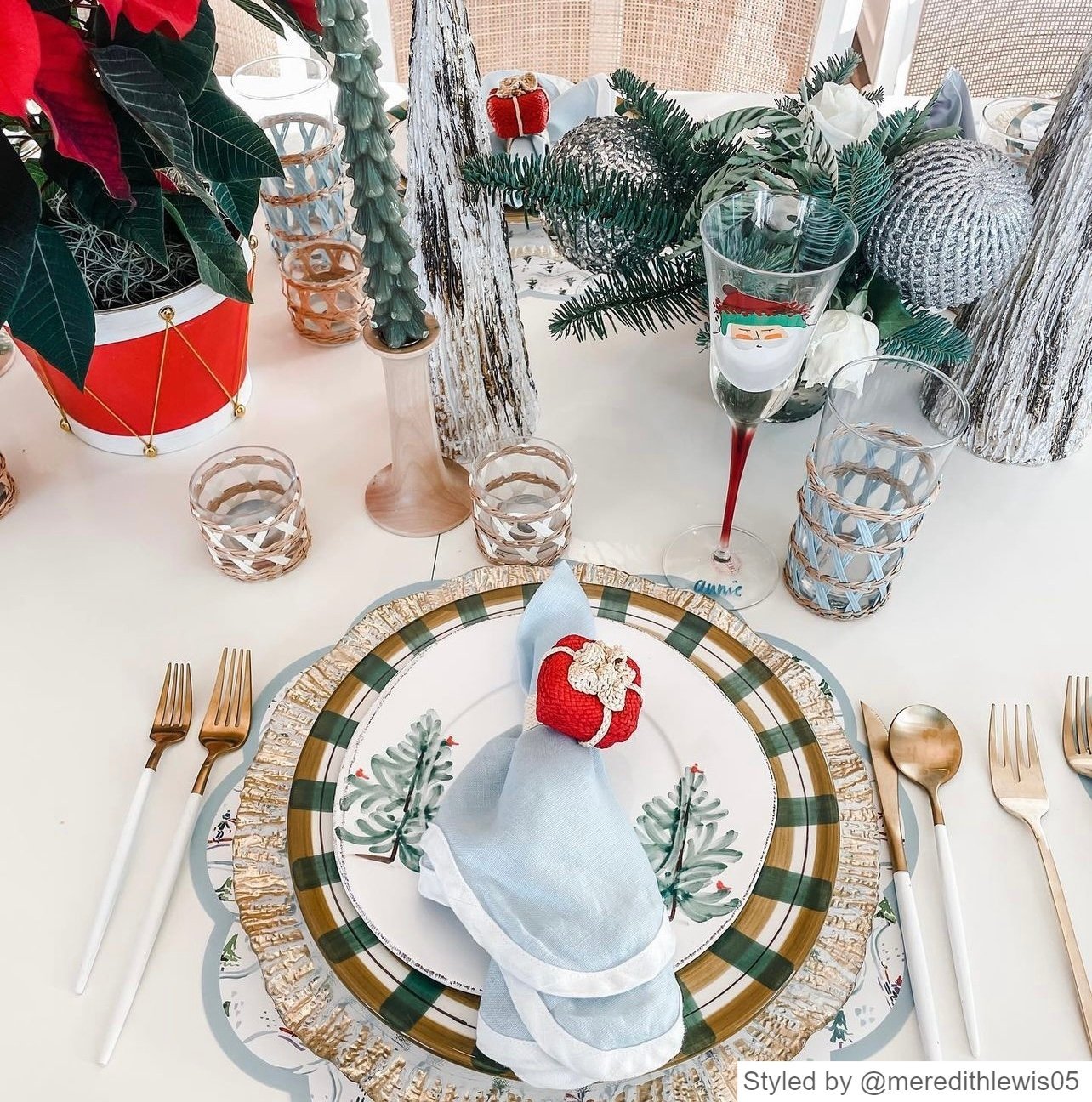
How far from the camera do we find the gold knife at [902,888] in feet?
1.65

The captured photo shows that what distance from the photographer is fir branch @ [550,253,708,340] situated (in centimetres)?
70

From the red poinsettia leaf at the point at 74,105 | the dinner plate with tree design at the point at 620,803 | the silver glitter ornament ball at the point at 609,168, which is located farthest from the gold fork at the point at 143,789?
the silver glitter ornament ball at the point at 609,168

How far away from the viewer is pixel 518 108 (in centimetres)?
92

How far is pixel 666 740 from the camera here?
0.58 metres

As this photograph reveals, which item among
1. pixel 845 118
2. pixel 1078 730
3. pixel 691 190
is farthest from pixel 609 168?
pixel 1078 730

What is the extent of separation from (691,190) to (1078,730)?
0.46m

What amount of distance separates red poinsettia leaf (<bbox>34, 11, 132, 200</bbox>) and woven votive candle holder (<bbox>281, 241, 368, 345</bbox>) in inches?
11.7

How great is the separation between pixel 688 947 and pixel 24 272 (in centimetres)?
54

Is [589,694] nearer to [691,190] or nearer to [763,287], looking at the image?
[763,287]

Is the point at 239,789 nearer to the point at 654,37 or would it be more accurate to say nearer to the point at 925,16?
the point at 654,37

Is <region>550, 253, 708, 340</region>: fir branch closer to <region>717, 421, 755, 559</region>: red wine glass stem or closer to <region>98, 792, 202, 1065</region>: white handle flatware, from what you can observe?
<region>717, 421, 755, 559</region>: red wine glass stem

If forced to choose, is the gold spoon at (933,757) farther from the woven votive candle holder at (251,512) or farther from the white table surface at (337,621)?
the woven votive candle holder at (251,512)

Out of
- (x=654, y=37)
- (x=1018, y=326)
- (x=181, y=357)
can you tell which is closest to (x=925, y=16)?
(x=654, y=37)

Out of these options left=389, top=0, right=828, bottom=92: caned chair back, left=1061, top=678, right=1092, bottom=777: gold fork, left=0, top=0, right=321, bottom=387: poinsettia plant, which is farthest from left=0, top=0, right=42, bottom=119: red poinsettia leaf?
left=389, top=0, right=828, bottom=92: caned chair back
